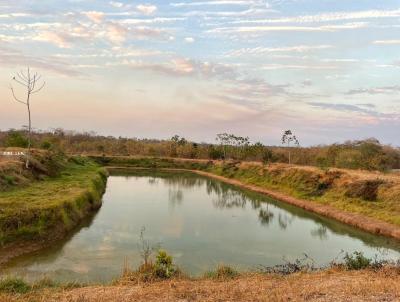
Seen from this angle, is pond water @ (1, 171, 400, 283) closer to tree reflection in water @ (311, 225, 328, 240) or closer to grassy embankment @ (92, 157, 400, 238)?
tree reflection in water @ (311, 225, 328, 240)

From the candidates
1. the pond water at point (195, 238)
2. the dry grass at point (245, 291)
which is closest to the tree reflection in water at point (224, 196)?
the pond water at point (195, 238)

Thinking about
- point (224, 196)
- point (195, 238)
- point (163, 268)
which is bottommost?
point (195, 238)

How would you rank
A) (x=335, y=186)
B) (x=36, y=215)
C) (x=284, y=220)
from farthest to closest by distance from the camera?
1. (x=335, y=186)
2. (x=284, y=220)
3. (x=36, y=215)

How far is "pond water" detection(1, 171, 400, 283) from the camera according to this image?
52.9ft

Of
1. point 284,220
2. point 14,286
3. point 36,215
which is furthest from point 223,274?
point 284,220

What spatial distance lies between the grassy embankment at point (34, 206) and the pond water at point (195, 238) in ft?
2.42

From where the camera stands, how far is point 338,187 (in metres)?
35.0

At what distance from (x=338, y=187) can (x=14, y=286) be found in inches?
1153

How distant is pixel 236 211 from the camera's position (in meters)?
32.7

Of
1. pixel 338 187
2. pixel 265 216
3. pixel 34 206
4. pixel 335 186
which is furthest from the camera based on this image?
pixel 335 186

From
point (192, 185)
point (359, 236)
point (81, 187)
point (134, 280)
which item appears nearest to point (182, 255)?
point (134, 280)

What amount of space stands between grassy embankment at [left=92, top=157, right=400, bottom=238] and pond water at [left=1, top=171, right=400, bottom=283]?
1.98 m

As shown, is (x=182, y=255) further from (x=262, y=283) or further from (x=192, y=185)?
(x=192, y=185)

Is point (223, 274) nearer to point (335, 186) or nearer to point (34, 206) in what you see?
point (34, 206)
